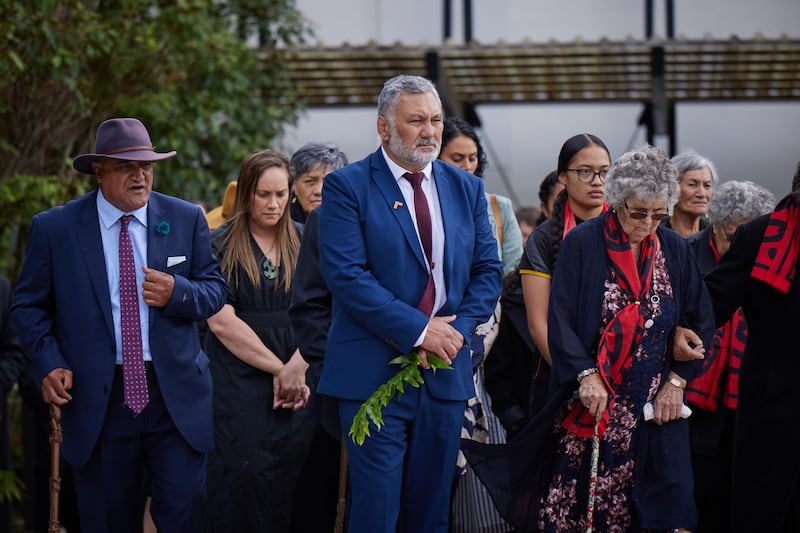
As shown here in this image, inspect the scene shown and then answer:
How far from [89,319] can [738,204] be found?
10.1 feet

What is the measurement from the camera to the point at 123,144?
4922 mm

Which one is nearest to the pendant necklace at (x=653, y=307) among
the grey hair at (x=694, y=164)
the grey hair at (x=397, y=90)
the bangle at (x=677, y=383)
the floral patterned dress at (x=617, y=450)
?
the floral patterned dress at (x=617, y=450)

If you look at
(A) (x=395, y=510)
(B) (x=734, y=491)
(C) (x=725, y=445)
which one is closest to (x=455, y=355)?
(A) (x=395, y=510)

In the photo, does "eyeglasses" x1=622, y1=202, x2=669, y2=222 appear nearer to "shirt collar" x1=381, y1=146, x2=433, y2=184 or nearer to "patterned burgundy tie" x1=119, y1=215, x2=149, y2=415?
"shirt collar" x1=381, y1=146, x2=433, y2=184

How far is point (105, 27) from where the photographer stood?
8641 millimetres

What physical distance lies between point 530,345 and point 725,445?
1.04 meters

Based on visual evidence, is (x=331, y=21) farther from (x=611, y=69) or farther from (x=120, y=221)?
(x=120, y=221)

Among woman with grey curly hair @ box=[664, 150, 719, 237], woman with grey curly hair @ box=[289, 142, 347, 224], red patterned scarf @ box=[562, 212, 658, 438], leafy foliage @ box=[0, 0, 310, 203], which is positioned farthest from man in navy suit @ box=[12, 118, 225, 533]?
leafy foliage @ box=[0, 0, 310, 203]

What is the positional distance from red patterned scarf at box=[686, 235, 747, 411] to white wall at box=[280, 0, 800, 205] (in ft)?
24.7

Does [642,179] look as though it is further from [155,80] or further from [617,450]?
[155,80]

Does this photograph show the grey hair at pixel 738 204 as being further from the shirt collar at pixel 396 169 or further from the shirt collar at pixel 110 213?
the shirt collar at pixel 110 213

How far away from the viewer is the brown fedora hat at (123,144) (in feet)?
16.1

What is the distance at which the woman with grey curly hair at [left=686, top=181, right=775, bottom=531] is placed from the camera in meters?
5.73

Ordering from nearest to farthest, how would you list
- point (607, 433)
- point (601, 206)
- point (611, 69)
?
point (607, 433) < point (601, 206) < point (611, 69)
